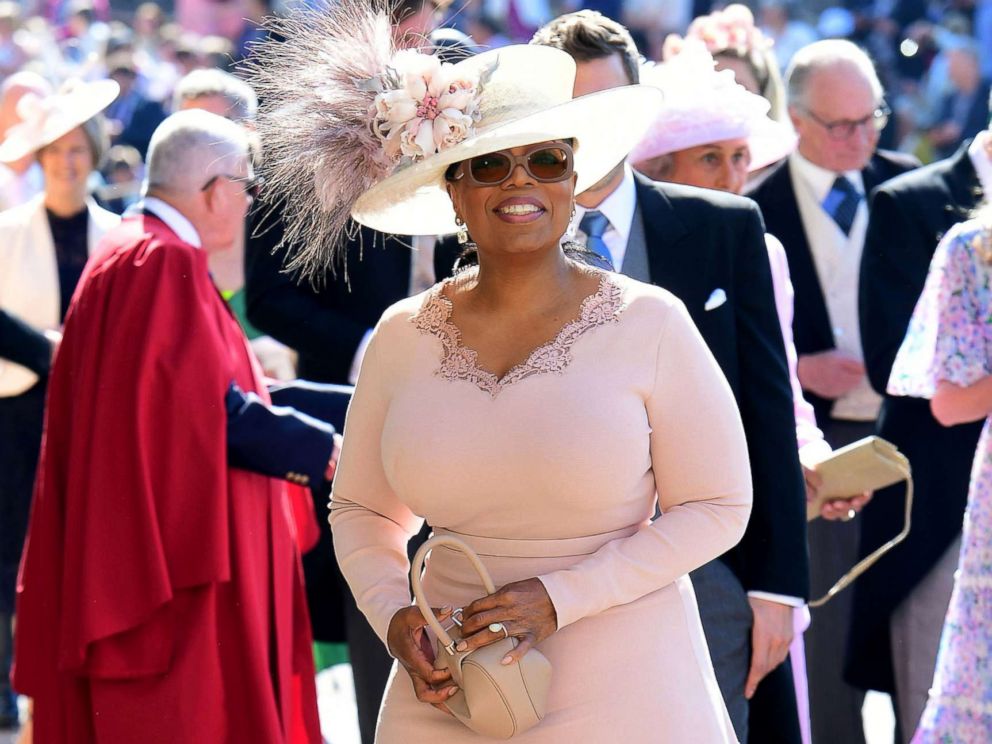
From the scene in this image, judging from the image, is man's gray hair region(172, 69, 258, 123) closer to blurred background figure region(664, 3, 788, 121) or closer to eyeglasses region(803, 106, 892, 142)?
blurred background figure region(664, 3, 788, 121)

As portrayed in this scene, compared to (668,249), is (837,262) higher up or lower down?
lower down

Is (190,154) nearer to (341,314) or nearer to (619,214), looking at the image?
(341,314)

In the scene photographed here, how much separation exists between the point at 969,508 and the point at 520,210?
6.71 feet

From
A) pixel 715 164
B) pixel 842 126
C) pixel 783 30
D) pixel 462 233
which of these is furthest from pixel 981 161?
pixel 783 30

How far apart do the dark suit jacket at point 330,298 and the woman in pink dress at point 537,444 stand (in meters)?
1.96

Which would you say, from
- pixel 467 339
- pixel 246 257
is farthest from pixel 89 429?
pixel 467 339

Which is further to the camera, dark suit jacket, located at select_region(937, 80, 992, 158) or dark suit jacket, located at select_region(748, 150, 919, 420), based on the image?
dark suit jacket, located at select_region(937, 80, 992, 158)

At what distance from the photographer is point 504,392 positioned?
2957 millimetres

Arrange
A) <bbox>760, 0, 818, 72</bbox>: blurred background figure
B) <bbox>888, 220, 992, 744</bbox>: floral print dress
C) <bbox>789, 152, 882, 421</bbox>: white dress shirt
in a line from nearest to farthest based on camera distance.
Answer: <bbox>888, 220, 992, 744</bbox>: floral print dress → <bbox>789, 152, 882, 421</bbox>: white dress shirt → <bbox>760, 0, 818, 72</bbox>: blurred background figure

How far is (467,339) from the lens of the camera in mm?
3098

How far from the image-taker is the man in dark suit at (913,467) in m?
5.22

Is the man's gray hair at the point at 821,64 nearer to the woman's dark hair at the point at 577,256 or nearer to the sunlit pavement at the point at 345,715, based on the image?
the sunlit pavement at the point at 345,715

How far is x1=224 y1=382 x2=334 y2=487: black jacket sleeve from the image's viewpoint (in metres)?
4.58

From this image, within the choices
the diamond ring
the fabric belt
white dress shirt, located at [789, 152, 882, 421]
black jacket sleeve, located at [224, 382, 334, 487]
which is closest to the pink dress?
the fabric belt
